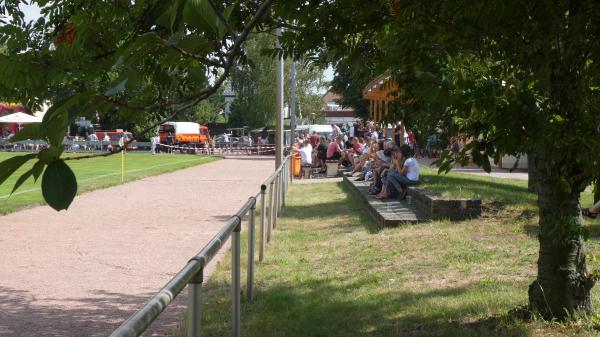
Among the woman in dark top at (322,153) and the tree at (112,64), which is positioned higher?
the tree at (112,64)

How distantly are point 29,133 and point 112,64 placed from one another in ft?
1.10

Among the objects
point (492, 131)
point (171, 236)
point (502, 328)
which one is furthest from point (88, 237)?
point (492, 131)

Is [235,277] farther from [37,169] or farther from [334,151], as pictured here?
[334,151]

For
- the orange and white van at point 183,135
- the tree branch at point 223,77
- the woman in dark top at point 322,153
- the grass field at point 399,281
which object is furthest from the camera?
the orange and white van at point 183,135

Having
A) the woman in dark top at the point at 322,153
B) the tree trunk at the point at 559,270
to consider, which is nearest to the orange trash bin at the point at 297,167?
the woman in dark top at the point at 322,153

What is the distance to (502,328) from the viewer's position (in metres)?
5.97

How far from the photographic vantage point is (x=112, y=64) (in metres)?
1.78

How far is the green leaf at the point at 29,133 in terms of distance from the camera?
147cm

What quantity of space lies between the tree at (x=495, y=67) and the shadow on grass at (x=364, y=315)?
5.89ft

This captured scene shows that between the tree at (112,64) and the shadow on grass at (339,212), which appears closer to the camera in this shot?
the tree at (112,64)

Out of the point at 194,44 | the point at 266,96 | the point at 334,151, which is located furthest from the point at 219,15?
the point at 266,96

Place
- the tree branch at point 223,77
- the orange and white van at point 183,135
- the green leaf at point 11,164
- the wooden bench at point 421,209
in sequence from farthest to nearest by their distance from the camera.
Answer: the orange and white van at point 183,135
the wooden bench at point 421,209
the tree branch at point 223,77
the green leaf at point 11,164

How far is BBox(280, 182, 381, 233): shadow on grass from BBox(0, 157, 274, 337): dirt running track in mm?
1339

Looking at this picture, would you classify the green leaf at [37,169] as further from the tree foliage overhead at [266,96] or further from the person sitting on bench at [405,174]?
the tree foliage overhead at [266,96]
